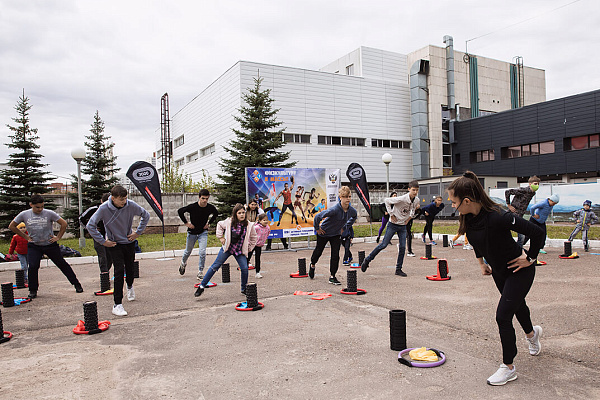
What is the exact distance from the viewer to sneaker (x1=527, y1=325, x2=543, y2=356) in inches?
164

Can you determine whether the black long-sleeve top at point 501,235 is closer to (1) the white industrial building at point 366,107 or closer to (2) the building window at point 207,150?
(1) the white industrial building at point 366,107

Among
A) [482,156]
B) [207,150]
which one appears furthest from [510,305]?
[482,156]

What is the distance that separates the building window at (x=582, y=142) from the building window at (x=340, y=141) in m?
18.1

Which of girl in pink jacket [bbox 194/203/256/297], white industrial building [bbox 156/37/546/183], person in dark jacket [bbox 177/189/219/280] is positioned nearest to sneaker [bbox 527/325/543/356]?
girl in pink jacket [bbox 194/203/256/297]

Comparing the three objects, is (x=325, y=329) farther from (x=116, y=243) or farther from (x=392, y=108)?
(x=392, y=108)

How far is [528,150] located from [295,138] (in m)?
22.1

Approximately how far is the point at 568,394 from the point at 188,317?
189 inches

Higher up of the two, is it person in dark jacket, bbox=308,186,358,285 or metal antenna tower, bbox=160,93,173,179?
metal antenna tower, bbox=160,93,173,179

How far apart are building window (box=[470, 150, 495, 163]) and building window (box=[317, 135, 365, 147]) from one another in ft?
41.3

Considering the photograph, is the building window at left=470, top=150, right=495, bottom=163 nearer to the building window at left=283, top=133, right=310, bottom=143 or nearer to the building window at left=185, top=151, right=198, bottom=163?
the building window at left=283, top=133, right=310, bottom=143

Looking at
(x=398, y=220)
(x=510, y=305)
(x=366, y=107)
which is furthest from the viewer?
(x=366, y=107)

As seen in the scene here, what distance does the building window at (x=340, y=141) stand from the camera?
4050cm

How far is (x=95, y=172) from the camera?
23172mm

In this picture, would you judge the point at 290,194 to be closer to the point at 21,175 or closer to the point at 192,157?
the point at 21,175
